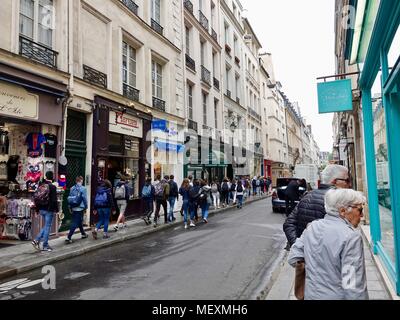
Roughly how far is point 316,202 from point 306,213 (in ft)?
0.49

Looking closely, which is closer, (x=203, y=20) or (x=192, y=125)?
(x=192, y=125)

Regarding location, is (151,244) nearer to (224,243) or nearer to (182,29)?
(224,243)

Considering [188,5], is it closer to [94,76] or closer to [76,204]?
[94,76]

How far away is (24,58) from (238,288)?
7.90 meters

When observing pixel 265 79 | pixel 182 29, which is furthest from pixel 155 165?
pixel 265 79

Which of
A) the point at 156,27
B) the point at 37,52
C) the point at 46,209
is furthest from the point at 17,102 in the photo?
the point at 156,27

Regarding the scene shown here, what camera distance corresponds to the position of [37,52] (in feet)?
31.2

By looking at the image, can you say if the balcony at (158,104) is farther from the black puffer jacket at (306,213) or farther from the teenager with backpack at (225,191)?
the black puffer jacket at (306,213)

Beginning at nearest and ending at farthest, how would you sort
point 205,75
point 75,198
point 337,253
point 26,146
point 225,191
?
1. point 337,253
2. point 75,198
3. point 26,146
4. point 225,191
5. point 205,75

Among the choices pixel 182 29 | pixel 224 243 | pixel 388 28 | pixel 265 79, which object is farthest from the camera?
pixel 265 79

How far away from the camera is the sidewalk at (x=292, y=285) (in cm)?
434

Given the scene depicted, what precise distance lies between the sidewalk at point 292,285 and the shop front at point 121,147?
24.7 ft

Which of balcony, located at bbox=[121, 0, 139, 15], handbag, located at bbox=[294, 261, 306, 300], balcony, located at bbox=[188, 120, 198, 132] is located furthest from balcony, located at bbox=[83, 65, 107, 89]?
handbag, located at bbox=[294, 261, 306, 300]
